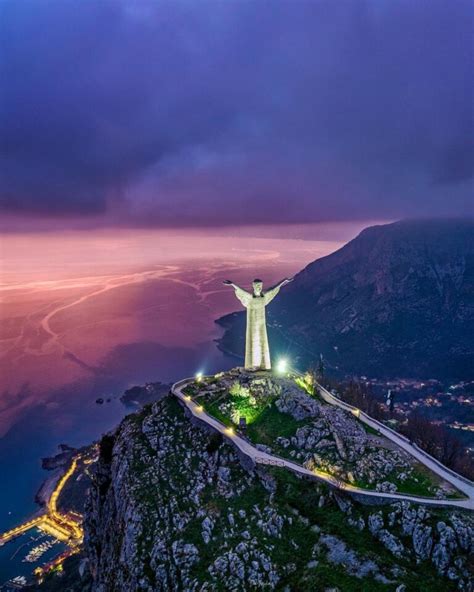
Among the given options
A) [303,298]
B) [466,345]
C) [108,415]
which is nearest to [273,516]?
[108,415]

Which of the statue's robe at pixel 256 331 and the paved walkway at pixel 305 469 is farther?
the statue's robe at pixel 256 331

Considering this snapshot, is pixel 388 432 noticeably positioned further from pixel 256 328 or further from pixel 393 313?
pixel 393 313

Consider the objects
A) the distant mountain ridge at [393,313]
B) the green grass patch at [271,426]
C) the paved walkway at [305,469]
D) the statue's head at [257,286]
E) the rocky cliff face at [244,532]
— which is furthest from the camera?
the distant mountain ridge at [393,313]

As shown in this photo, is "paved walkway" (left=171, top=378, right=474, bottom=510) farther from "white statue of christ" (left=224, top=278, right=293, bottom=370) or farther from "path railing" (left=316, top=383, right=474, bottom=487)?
"white statue of christ" (left=224, top=278, right=293, bottom=370)

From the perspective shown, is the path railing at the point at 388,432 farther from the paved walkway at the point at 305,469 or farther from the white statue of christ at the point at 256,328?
the white statue of christ at the point at 256,328

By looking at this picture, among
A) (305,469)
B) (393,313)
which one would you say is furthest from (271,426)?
(393,313)

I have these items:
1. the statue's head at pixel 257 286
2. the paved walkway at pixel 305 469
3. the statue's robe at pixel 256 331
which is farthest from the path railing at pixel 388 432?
the statue's head at pixel 257 286

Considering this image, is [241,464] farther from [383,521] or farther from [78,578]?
[78,578]
